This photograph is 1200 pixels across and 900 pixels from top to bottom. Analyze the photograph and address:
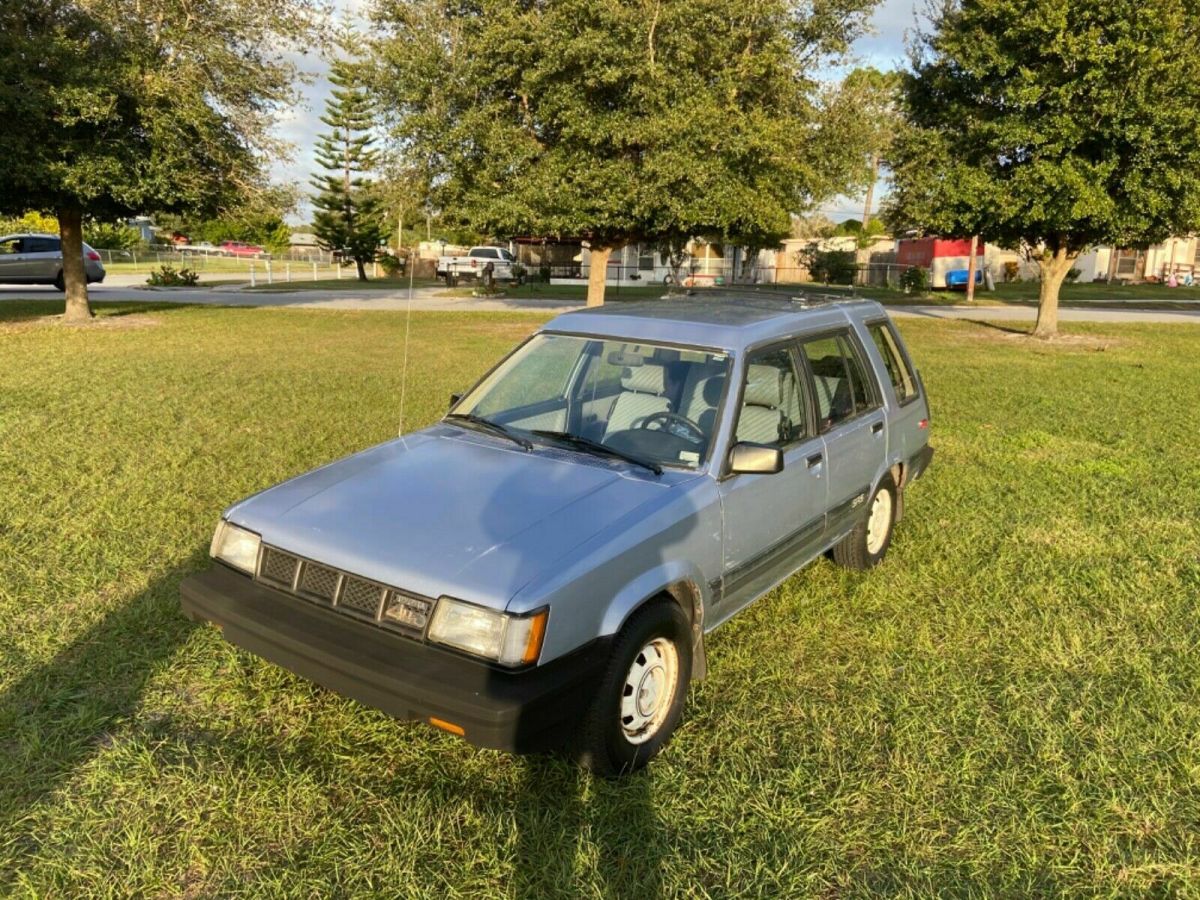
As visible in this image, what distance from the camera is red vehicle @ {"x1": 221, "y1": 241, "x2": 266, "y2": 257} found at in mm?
63866

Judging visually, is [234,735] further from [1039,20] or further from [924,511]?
[1039,20]

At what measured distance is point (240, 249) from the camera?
70000 mm

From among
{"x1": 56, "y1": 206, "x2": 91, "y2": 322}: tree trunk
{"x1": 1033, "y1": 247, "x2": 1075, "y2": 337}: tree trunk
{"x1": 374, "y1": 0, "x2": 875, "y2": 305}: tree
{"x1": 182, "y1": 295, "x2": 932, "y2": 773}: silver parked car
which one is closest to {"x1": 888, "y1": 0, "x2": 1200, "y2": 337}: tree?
{"x1": 1033, "y1": 247, "x2": 1075, "y2": 337}: tree trunk

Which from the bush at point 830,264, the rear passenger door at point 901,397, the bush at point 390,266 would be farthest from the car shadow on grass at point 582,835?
the bush at point 390,266

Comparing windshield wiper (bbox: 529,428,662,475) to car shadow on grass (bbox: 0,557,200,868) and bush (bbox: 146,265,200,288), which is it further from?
bush (bbox: 146,265,200,288)

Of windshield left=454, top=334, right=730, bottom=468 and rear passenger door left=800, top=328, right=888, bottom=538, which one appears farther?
rear passenger door left=800, top=328, right=888, bottom=538

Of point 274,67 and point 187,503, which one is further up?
point 274,67

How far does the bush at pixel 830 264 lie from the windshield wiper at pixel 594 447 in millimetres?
37190

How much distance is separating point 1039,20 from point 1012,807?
15024 millimetres

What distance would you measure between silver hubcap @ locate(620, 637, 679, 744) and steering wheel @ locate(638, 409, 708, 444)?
2.95ft

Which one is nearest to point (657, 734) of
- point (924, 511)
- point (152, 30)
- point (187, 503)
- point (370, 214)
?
point (924, 511)

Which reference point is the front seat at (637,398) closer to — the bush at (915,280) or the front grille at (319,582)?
the front grille at (319,582)

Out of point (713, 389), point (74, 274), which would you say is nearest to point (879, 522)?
point (713, 389)

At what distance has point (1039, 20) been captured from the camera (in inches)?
544
